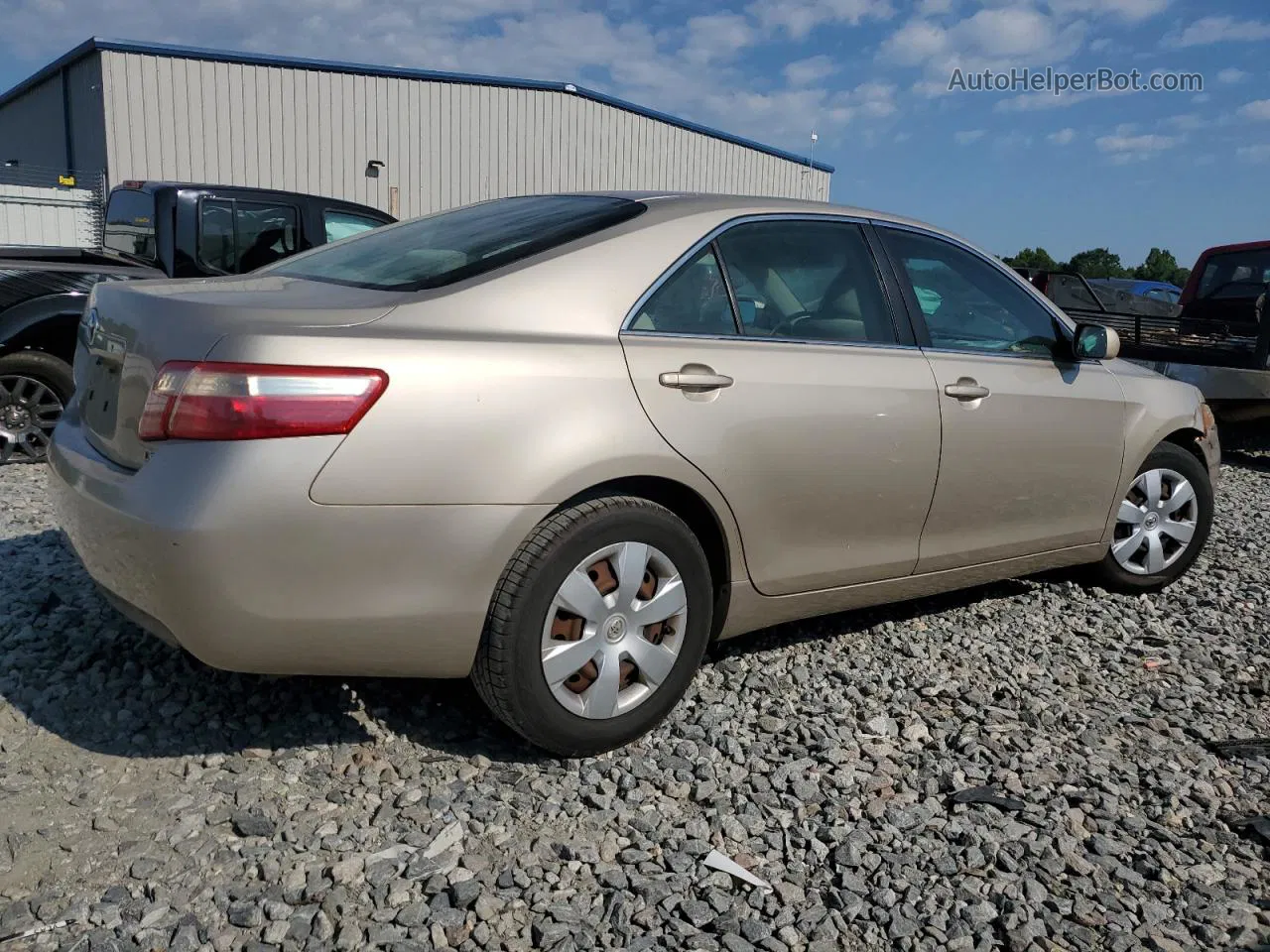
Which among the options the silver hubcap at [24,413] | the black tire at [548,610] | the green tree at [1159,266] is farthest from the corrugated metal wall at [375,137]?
the green tree at [1159,266]

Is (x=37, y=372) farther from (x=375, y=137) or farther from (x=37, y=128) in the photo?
(x=37, y=128)

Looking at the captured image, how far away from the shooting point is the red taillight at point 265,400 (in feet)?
8.03

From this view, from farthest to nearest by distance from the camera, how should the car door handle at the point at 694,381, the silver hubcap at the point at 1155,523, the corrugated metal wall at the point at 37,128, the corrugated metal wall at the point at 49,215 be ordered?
the corrugated metal wall at the point at 37,128
the corrugated metal wall at the point at 49,215
the silver hubcap at the point at 1155,523
the car door handle at the point at 694,381

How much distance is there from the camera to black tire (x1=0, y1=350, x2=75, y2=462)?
611 centimetres

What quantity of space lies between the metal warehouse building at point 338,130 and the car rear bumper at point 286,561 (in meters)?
17.2

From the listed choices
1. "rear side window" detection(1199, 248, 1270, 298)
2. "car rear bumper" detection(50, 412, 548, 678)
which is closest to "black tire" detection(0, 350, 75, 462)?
"car rear bumper" detection(50, 412, 548, 678)

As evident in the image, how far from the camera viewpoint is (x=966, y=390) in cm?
375

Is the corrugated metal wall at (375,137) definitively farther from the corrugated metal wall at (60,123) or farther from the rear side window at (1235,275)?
the rear side window at (1235,275)

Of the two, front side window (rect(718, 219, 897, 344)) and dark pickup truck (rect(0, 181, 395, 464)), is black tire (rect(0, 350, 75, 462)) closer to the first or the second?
dark pickup truck (rect(0, 181, 395, 464))

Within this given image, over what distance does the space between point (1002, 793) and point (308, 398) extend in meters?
2.07

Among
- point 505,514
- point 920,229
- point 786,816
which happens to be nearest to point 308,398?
point 505,514

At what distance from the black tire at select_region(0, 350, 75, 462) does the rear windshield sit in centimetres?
330

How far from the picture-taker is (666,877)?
2512 mm

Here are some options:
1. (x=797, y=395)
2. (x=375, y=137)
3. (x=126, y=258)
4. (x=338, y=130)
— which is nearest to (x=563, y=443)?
(x=797, y=395)
